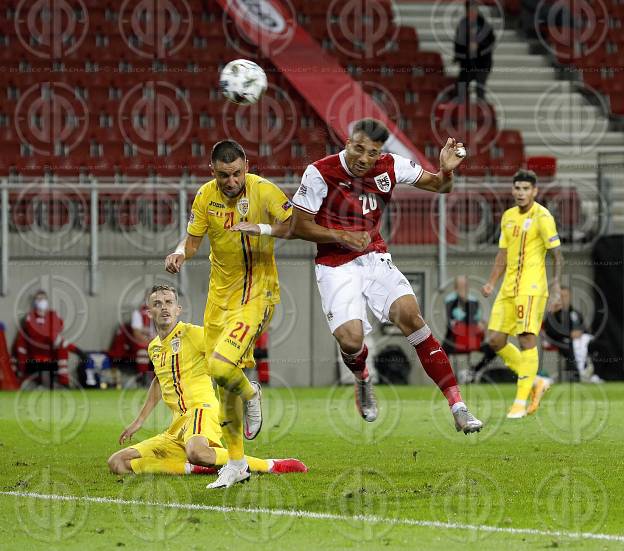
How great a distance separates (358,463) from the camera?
8.20 meters

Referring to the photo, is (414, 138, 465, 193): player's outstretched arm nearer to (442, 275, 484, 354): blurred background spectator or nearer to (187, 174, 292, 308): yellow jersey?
(187, 174, 292, 308): yellow jersey

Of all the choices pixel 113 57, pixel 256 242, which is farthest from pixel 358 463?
pixel 113 57

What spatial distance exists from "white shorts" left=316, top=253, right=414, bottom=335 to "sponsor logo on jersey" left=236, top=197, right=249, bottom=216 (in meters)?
0.71

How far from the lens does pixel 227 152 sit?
7078 millimetres

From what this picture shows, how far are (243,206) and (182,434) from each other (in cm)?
147

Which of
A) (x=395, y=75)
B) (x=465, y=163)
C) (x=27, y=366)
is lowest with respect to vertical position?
(x=27, y=366)

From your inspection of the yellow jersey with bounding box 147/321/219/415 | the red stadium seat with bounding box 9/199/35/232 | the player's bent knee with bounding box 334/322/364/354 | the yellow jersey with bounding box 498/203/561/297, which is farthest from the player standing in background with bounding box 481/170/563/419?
the red stadium seat with bounding box 9/199/35/232

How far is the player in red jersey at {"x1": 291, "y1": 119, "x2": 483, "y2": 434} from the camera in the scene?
7449 mm

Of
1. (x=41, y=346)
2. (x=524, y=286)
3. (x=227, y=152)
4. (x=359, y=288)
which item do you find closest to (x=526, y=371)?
(x=524, y=286)

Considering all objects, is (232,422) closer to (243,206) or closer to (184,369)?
(184,369)

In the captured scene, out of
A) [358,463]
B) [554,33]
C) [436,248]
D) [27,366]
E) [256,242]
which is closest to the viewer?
[256,242]

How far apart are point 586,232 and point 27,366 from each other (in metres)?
7.73

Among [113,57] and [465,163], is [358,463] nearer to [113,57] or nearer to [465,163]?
[465,163]

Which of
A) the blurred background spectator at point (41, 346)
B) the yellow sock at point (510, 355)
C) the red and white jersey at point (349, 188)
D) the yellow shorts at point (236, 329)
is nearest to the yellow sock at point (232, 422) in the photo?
the yellow shorts at point (236, 329)
